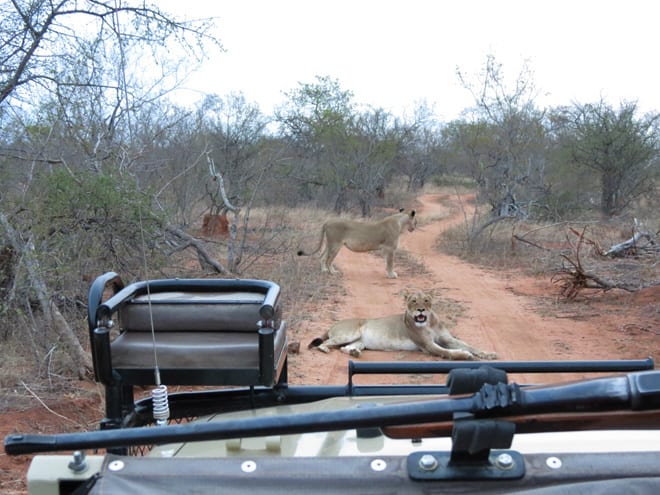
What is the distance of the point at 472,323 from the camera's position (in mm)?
8789

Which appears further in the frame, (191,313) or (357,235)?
(357,235)

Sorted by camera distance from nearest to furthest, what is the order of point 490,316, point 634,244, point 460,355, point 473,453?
point 473,453
point 460,355
point 490,316
point 634,244

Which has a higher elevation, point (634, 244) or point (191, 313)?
point (191, 313)

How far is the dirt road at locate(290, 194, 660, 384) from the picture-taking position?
23.3ft

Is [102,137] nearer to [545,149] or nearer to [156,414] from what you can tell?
[156,414]

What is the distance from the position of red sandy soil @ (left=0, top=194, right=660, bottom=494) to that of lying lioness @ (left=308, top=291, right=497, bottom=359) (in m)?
0.12

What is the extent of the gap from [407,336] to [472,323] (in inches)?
67.7

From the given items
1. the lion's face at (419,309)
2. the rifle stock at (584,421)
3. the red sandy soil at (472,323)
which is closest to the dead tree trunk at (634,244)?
the red sandy soil at (472,323)

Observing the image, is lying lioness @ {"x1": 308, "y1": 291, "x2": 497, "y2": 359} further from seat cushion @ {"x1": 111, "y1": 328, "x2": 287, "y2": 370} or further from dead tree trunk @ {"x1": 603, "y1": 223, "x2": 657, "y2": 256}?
dead tree trunk @ {"x1": 603, "y1": 223, "x2": 657, "y2": 256}

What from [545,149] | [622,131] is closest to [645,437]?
[622,131]

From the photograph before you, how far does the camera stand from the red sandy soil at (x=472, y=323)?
512cm

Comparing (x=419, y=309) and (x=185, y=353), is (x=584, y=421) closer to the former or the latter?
(x=185, y=353)

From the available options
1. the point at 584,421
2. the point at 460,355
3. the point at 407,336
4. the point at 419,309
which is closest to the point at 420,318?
the point at 419,309

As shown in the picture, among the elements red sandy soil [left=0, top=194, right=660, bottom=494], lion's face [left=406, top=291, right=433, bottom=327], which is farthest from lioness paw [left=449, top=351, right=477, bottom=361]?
lion's face [left=406, top=291, right=433, bottom=327]
